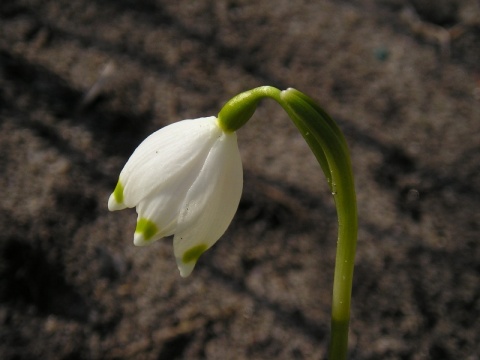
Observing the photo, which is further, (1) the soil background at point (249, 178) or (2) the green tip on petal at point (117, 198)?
(1) the soil background at point (249, 178)

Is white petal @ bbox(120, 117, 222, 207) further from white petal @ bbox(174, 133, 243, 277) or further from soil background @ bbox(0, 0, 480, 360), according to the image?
soil background @ bbox(0, 0, 480, 360)

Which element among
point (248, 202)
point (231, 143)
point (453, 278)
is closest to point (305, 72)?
point (248, 202)

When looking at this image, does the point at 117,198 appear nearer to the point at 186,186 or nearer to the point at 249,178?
the point at 186,186

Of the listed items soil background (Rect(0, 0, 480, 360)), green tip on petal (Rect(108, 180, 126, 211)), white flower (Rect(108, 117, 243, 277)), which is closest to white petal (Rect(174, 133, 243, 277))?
white flower (Rect(108, 117, 243, 277))

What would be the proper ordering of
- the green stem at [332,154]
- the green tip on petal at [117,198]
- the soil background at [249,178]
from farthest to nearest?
the soil background at [249,178]
the green tip on petal at [117,198]
the green stem at [332,154]

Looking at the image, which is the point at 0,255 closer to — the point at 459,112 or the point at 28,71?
the point at 28,71

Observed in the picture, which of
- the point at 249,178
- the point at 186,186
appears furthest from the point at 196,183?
the point at 249,178

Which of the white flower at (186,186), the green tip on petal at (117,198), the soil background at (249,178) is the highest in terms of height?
the white flower at (186,186)

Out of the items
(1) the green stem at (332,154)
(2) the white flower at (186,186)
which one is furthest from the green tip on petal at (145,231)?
(1) the green stem at (332,154)

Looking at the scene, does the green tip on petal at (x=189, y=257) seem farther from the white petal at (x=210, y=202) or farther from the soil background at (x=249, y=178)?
the soil background at (x=249, y=178)
